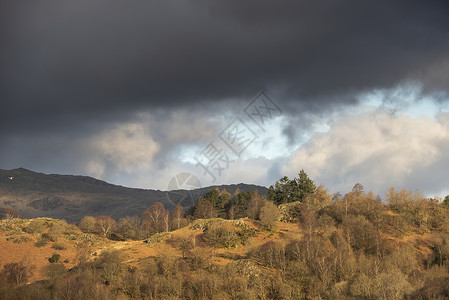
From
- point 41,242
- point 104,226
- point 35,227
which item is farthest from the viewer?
point 104,226

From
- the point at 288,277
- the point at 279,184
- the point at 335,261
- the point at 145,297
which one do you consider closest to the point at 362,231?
the point at 335,261

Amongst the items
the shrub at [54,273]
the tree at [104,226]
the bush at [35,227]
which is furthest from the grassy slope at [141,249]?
the tree at [104,226]

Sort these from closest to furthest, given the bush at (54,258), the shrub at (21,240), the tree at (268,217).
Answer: the bush at (54,258), the shrub at (21,240), the tree at (268,217)

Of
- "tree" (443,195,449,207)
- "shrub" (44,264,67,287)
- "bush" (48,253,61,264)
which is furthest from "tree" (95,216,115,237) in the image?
"tree" (443,195,449,207)

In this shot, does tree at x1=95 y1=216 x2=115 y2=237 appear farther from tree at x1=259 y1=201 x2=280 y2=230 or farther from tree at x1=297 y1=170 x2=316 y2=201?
tree at x1=297 y1=170 x2=316 y2=201

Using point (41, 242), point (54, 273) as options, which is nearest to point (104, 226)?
point (41, 242)

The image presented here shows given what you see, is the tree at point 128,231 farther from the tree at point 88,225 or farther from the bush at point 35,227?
the bush at point 35,227

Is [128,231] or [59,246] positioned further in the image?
[128,231]

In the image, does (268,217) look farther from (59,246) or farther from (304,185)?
(59,246)

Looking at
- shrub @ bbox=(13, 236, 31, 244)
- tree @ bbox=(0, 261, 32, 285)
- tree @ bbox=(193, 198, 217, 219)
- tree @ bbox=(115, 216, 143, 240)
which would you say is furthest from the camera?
tree @ bbox=(193, 198, 217, 219)

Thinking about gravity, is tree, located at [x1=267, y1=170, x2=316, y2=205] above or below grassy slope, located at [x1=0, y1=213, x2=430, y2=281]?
above

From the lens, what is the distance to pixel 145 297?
48.6 m

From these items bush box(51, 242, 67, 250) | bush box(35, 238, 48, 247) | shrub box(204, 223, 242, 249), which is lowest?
bush box(51, 242, 67, 250)

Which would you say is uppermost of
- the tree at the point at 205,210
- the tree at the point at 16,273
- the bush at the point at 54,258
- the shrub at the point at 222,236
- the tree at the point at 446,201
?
the tree at the point at 446,201
